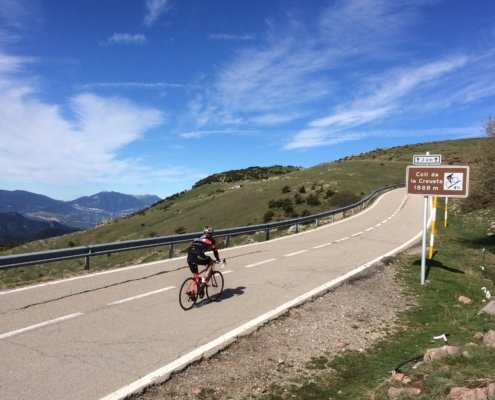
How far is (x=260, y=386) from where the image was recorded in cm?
617

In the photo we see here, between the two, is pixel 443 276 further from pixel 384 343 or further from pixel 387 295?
pixel 384 343

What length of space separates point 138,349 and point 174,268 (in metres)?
6.89

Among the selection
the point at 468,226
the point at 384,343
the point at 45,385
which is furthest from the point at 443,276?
the point at 468,226

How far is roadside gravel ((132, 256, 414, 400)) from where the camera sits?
6027 millimetres

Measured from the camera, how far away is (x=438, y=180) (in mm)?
13109

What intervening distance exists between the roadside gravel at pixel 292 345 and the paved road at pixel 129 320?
0.88 feet

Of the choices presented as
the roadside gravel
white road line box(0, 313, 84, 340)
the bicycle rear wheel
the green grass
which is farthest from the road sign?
white road line box(0, 313, 84, 340)

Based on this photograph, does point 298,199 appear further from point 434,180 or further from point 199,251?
point 199,251

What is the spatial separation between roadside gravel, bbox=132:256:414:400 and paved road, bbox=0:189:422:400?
268 mm

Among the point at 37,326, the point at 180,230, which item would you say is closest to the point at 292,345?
the point at 37,326

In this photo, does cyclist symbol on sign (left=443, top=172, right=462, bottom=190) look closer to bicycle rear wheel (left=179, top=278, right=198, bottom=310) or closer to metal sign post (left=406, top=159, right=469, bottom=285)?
metal sign post (left=406, top=159, right=469, bottom=285)

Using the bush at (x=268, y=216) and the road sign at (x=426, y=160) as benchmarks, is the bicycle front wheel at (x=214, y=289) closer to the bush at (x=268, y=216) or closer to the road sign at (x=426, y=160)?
the road sign at (x=426, y=160)

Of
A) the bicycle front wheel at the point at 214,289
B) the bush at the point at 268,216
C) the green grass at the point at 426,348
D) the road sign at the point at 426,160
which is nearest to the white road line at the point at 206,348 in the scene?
the green grass at the point at 426,348

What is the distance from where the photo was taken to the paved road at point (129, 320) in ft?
19.6
